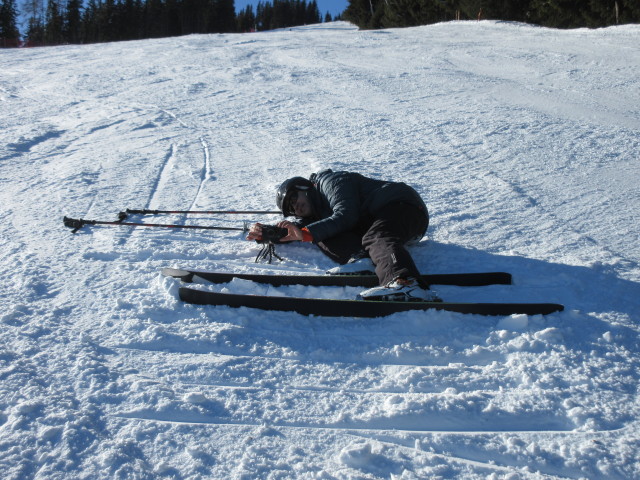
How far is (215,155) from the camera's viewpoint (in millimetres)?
6902

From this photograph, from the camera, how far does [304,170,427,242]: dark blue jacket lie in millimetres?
3928

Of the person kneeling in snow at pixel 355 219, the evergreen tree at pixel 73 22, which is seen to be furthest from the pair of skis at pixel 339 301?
the evergreen tree at pixel 73 22

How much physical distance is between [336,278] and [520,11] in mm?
22057

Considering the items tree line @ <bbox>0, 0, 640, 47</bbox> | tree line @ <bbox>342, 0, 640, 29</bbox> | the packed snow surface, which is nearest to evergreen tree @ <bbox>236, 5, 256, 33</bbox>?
tree line @ <bbox>0, 0, 640, 47</bbox>

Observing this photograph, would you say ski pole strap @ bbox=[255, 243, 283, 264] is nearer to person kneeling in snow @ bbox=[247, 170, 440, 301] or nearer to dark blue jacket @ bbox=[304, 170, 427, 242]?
person kneeling in snow @ bbox=[247, 170, 440, 301]

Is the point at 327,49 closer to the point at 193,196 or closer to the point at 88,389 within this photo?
the point at 193,196

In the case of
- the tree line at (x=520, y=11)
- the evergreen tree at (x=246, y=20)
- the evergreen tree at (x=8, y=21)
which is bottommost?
the tree line at (x=520, y=11)

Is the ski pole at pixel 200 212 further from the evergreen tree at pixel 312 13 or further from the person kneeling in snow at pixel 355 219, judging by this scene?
the evergreen tree at pixel 312 13

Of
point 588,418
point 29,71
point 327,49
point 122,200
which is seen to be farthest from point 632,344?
point 29,71

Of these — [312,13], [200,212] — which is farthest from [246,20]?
[200,212]

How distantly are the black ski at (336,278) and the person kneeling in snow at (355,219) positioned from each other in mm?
119

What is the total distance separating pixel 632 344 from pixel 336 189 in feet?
7.26

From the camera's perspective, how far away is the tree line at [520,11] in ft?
57.7

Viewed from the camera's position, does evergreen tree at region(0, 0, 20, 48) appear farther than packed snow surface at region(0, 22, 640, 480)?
Yes
